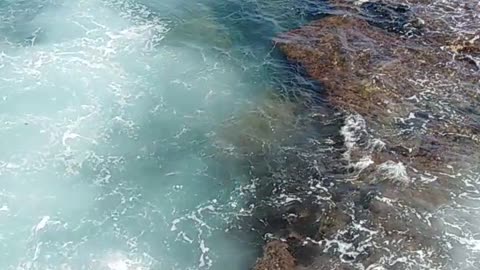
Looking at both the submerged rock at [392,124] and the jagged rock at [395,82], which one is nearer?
the submerged rock at [392,124]

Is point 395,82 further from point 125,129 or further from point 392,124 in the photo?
point 125,129

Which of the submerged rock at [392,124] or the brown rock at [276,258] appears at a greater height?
the submerged rock at [392,124]

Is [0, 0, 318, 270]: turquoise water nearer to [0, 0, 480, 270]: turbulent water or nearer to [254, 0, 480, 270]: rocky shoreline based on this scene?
[0, 0, 480, 270]: turbulent water

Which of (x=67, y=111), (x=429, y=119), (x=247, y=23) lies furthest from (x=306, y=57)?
(x=67, y=111)

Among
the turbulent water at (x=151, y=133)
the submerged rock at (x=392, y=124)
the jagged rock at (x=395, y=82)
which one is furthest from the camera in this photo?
the jagged rock at (x=395, y=82)

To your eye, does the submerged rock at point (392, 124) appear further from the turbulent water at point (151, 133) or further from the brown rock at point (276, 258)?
the brown rock at point (276, 258)

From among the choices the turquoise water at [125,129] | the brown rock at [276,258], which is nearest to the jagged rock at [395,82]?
the turquoise water at [125,129]
